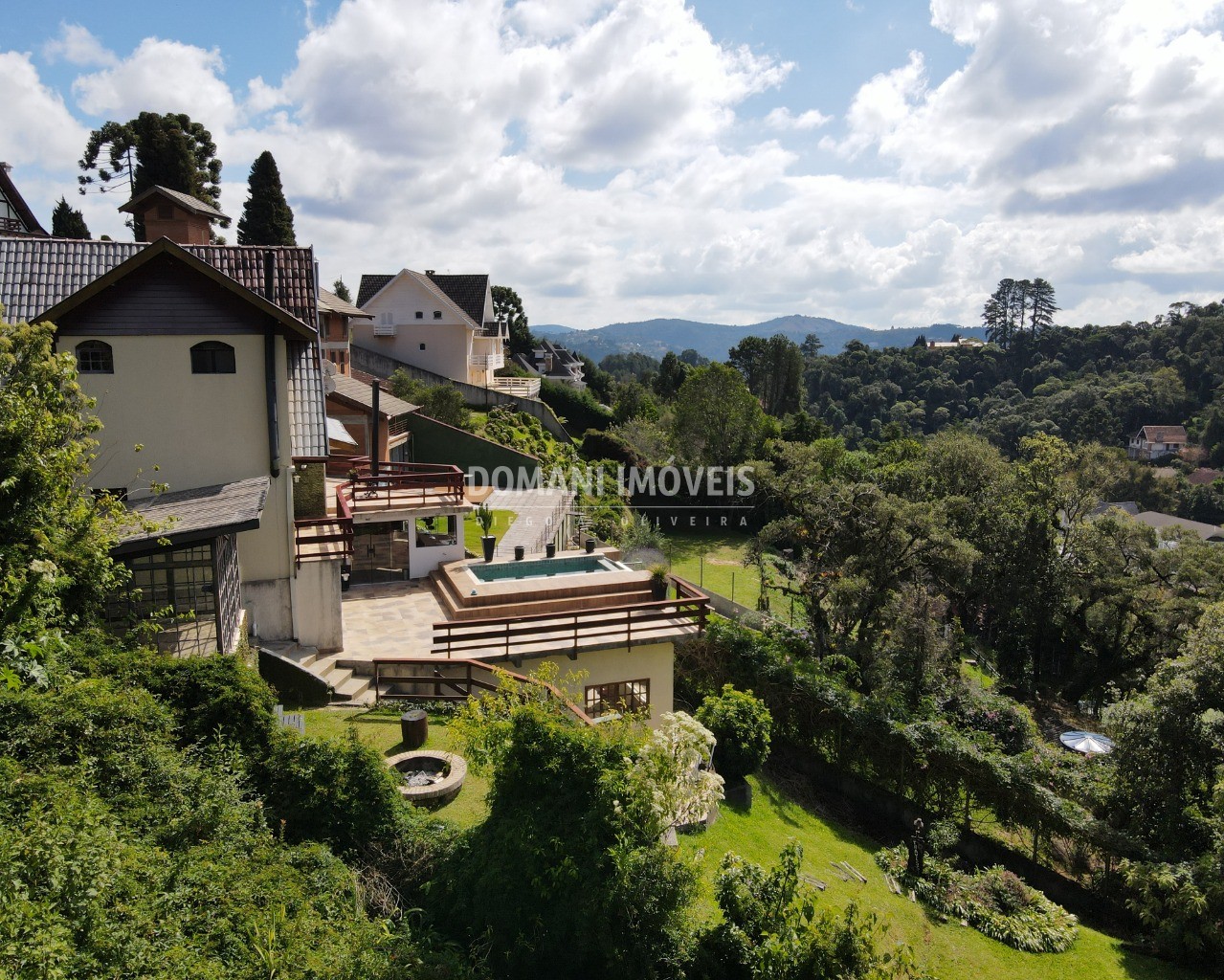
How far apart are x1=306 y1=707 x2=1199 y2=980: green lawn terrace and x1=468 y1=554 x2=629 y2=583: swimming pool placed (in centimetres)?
692

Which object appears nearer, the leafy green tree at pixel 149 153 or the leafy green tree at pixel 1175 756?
the leafy green tree at pixel 1175 756

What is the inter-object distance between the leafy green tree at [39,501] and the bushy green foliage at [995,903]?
13214 millimetres

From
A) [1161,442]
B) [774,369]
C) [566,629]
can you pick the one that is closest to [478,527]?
[566,629]

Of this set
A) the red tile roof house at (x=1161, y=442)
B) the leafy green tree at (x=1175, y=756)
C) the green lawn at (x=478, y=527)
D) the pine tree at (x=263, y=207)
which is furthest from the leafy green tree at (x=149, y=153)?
the red tile roof house at (x=1161, y=442)

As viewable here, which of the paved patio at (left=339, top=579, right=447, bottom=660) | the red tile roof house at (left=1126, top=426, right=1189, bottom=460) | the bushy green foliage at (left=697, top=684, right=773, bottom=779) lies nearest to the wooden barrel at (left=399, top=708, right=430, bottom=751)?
the paved patio at (left=339, top=579, right=447, bottom=660)

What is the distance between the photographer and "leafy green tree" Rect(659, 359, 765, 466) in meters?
46.4

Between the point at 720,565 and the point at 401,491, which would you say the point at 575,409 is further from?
the point at 401,491

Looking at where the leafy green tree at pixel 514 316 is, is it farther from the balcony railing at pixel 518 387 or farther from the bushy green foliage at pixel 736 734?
the bushy green foliage at pixel 736 734

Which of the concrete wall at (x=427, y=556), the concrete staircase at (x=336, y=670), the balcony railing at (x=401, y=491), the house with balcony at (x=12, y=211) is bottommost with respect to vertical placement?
the concrete staircase at (x=336, y=670)

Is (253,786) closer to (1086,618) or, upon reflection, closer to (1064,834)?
(1064,834)

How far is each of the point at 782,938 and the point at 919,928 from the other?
581 cm

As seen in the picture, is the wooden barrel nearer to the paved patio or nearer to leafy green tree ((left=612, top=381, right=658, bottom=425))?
the paved patio

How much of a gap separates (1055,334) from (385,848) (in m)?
149

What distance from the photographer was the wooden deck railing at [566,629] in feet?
49.9
